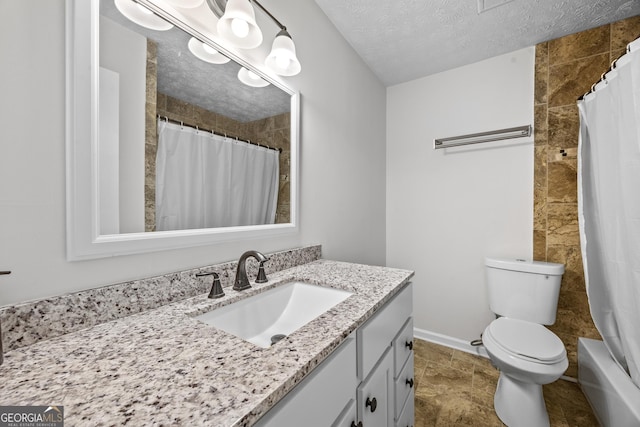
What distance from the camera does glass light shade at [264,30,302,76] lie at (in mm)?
1046

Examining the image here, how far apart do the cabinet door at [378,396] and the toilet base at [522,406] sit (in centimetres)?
87

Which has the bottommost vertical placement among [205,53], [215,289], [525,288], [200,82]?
[525,288]

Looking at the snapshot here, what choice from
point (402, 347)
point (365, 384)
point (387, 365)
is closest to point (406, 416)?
point (402, 347)

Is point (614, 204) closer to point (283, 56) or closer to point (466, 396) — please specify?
point (466, 396)

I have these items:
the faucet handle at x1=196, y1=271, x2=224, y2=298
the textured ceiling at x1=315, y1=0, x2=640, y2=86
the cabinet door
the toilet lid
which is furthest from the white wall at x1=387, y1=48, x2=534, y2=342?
the faucet handle at x1=196, y1=271, x2=224, y2=298

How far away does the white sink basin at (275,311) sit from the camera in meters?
0.81

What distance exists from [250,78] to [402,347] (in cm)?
136

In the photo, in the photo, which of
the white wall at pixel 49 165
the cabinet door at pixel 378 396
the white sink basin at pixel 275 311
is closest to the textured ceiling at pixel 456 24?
the white wall at pixel 49 165

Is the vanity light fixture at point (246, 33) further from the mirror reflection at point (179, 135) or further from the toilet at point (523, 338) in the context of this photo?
the toilet at point (523, 338)

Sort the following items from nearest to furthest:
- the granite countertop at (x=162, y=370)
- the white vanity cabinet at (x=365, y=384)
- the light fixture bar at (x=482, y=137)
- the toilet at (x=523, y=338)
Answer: the granite countertop at (x=162, y=370)
the white vanity cabinet at (x=365, y=384)
the toilet at (x=523, y=338)
the light fixture bar at (x=482, y=137)

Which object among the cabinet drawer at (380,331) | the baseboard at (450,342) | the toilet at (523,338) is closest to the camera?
the cabinet drawer at (380,331)

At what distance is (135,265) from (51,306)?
183 millimetres

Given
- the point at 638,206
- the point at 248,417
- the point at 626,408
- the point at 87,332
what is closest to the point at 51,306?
the point at 87,332

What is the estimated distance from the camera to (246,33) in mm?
938
